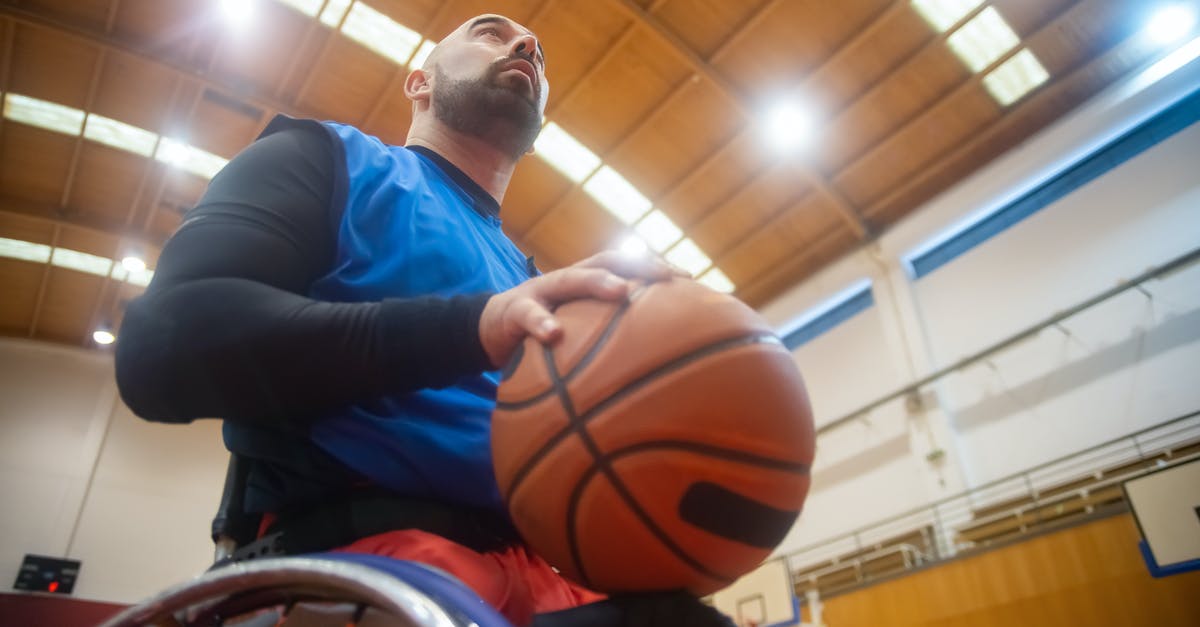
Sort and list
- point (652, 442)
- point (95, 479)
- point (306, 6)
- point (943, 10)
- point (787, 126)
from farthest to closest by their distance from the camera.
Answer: point (95, 479)
point (787, 126)
point (306, 6)
point (943, 10)
point (652, 442)

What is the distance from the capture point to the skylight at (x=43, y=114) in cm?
914

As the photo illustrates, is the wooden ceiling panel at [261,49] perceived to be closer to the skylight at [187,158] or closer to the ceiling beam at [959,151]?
the skylight at [187,158]

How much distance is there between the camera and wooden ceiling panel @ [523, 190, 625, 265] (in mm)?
10344

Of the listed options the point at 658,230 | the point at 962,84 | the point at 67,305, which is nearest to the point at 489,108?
the point at 962,84

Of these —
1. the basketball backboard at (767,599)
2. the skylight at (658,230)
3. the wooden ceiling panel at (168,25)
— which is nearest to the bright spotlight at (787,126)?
the skylight at (658,230)

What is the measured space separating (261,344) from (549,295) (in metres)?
0.29

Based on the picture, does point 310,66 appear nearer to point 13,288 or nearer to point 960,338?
point 13,288

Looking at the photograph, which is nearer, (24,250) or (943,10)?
(943,10)

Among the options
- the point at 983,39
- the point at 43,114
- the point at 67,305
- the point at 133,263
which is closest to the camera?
the point at 983,39

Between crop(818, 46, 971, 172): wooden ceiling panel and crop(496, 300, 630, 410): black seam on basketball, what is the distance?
876cm

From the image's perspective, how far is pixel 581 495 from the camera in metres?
0.75

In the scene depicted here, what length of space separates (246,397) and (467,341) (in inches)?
9.6

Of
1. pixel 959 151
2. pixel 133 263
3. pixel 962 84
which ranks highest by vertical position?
pixel 133 263

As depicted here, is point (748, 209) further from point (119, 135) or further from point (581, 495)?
point (581, 495)
